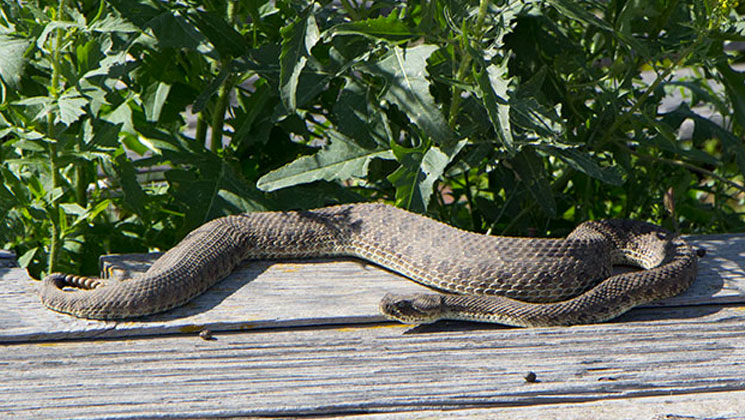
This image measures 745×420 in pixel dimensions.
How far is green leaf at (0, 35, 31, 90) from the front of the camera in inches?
161

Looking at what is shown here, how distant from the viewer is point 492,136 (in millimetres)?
4641

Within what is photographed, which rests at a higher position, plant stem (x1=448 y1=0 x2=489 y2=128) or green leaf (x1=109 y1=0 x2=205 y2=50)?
green leaf (x1=109 y1=0 x2=205 y2=50)

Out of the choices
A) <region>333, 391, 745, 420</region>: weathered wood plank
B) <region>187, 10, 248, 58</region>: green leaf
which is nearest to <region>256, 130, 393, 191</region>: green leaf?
<region>187, 10, 248, 58</region>: green leaf

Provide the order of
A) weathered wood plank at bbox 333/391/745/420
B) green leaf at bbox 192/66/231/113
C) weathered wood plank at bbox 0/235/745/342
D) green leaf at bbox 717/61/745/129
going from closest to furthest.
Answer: weathered wood plank at bbox 333/391/745/420
weathered wood plank at bbox 0/235/745/342
green leaf at bbox 192/66/231/113
green leaf at bbox 717/61/745/129

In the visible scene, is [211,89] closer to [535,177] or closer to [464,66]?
[464,66]

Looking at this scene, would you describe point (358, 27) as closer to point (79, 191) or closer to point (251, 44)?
point (251, 44)

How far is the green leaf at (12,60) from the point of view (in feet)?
13.5

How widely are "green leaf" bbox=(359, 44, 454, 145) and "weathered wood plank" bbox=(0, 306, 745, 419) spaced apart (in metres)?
0.92

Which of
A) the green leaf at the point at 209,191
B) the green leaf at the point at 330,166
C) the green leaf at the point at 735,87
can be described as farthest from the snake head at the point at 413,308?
the green leaf at the point at 735,87

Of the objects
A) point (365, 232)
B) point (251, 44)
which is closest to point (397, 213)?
point (365, 232)

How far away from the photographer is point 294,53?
4.28 m

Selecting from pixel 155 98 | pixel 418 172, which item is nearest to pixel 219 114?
pixel 155 98

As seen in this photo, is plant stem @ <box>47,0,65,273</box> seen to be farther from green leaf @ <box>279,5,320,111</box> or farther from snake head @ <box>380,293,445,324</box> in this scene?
snake head @ <box>380,293,445,324</box>

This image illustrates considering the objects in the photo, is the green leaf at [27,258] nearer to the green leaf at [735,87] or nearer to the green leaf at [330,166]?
the green leaf at [330,166]
